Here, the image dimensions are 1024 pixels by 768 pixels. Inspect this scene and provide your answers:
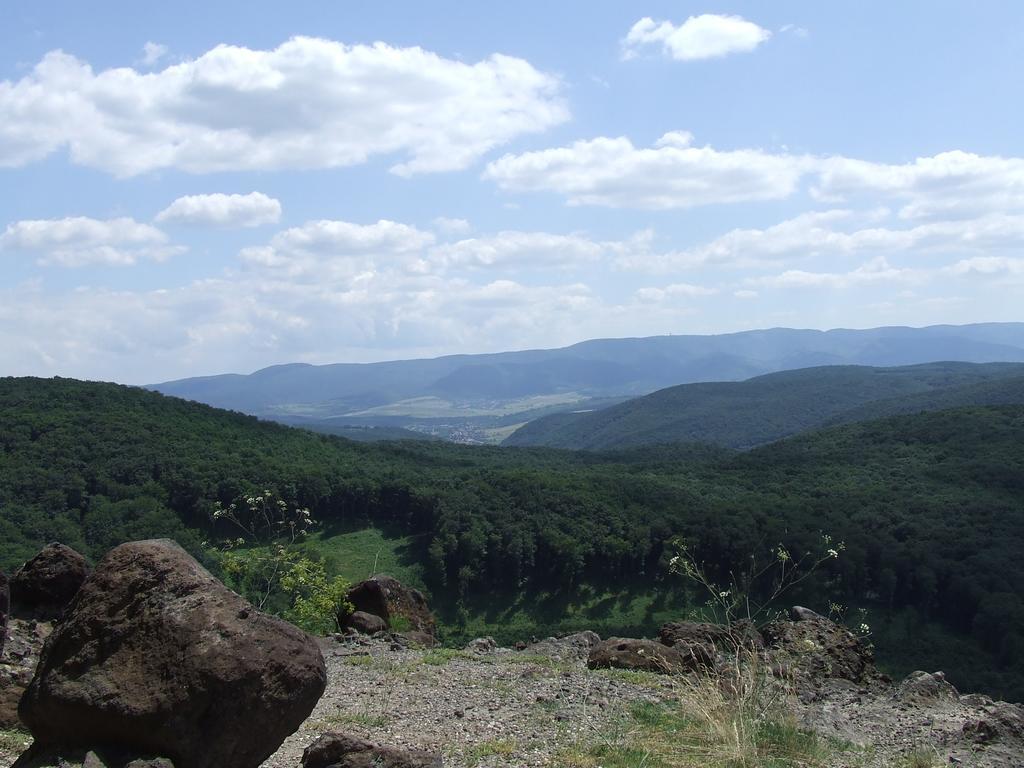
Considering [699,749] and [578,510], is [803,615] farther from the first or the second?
[578,510]

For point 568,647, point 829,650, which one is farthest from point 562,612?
point 829,650

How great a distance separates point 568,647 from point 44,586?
12.0 meters

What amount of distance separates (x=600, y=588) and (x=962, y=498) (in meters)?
34.5

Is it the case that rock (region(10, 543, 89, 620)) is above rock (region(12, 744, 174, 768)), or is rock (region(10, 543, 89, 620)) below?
below

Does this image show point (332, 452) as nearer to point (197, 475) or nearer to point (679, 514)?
point (197, 475)

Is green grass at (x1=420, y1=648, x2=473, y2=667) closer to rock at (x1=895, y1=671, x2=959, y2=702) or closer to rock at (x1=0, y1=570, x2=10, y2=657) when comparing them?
rock at (x1=0, y1=570, x2=10, y2=657)

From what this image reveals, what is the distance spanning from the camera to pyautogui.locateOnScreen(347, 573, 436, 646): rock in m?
23.2

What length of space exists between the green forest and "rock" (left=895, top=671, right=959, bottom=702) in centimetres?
2871

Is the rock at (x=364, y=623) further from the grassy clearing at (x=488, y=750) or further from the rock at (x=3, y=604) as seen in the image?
the grassy clearing at (x=488, y=750)

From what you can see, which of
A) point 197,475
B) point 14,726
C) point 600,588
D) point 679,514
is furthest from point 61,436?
point 14,726

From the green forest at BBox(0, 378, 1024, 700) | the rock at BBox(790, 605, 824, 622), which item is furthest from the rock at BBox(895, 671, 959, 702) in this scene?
the green forest at BBox(0, 378, 1024, 700)

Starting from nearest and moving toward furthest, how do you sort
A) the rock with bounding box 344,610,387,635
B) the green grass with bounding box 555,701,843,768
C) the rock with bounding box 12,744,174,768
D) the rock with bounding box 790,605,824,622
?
the rock with bounding box 12,744,174,768 < the green grass with bounding box 555,701,843,768 < the rock with bounding box 790,605,824,622 < the rock with bounding box 344,610,387,635

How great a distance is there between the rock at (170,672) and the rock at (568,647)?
12148mm

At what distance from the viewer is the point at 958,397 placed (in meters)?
162
